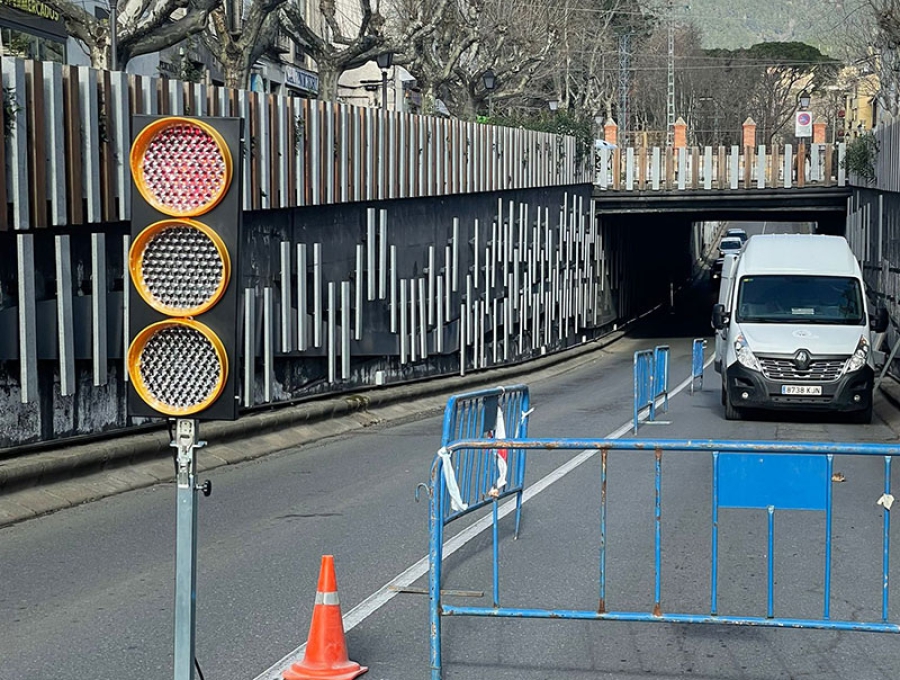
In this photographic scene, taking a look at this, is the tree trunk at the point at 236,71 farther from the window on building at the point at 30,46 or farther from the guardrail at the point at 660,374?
the guardrail at the point at 660,374

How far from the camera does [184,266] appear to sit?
209 inches

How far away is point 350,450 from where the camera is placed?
52.9 ft

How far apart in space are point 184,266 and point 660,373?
1579 cm

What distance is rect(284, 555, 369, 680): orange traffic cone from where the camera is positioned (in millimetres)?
6211

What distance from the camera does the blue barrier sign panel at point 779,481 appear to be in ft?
21.5

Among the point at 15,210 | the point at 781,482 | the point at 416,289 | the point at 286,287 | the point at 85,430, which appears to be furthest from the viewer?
the point at 416,289

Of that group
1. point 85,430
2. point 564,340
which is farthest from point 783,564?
point 564,340

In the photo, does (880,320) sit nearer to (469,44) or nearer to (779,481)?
(779,481)

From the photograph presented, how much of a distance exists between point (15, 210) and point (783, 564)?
696 cm

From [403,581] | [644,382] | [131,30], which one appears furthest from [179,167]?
[131,30]


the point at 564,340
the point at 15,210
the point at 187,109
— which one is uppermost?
the point at 187,109

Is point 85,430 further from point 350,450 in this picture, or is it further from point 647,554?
point 647,554

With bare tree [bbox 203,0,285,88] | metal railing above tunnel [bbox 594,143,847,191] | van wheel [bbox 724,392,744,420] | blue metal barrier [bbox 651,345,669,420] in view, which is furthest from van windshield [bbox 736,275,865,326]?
metal railing above tunnel [bbox 594,143,847,191]

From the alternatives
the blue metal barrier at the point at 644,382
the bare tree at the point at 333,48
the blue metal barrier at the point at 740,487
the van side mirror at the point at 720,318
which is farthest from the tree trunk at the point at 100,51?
the blue metal barrier at the point at 740,487
